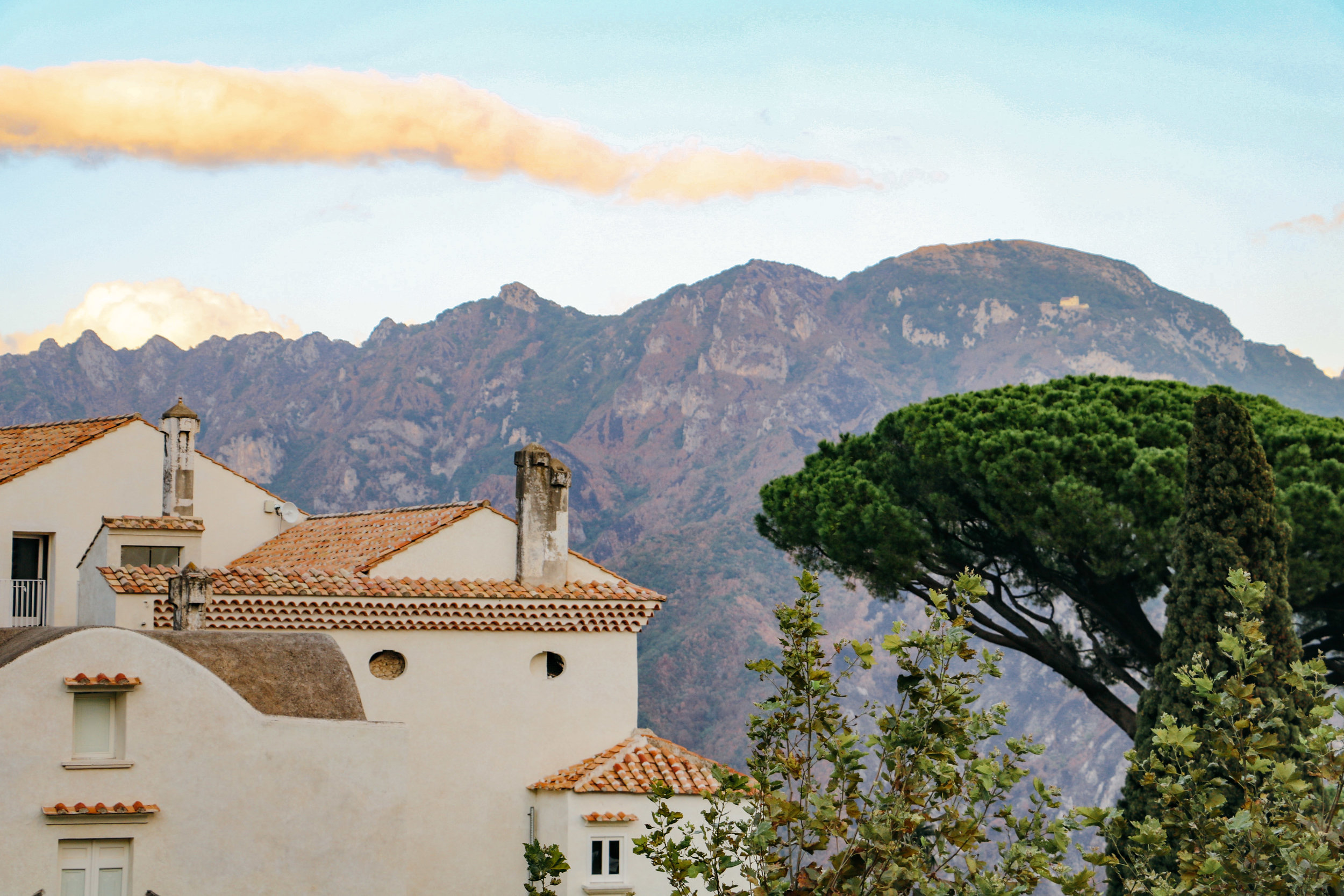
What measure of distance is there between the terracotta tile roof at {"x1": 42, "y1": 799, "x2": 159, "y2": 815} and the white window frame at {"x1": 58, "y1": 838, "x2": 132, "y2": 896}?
0.36 meters

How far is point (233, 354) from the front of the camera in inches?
7082

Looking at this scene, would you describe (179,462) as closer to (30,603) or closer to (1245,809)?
(30,603)

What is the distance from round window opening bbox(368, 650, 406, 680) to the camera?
2258cm

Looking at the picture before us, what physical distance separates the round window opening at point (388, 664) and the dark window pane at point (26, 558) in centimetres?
1139

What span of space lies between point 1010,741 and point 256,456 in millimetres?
163045

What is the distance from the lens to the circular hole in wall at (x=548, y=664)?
78.5 feet

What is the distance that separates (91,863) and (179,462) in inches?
691

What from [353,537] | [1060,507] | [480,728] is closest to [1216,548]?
[1060,507]

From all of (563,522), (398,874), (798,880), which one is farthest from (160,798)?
Result: (563,522)

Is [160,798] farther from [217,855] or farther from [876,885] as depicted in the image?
[876,885]

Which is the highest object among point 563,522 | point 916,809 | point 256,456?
point 256,456

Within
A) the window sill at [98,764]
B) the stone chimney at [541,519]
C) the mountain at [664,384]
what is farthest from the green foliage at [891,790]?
the mountain at [664,384]

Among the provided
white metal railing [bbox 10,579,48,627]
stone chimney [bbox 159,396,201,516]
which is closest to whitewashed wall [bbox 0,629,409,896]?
white metal railing [bbox 10,579,48,627]

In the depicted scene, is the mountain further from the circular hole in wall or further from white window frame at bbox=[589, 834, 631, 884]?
white window frame at bbox=[589, 834, 631, 884]
